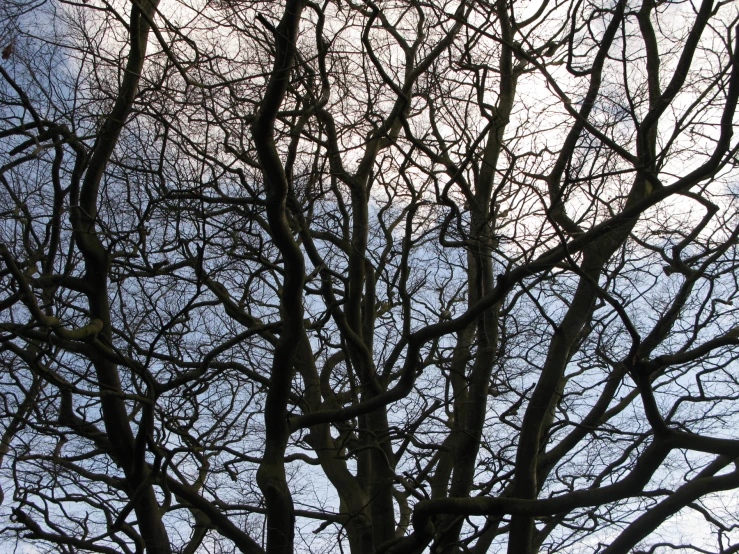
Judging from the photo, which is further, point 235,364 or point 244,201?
point 235,364

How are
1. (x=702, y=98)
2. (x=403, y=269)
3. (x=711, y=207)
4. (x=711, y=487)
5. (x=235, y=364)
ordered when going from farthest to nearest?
1. (x=235, y=364)
2. (x=403, y=269)
3. (x=711, y=207)
4. (x=702, y=98)
5. (x=711, y=487)

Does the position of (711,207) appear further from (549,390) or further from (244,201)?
(244,201)

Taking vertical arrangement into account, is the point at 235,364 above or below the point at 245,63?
below

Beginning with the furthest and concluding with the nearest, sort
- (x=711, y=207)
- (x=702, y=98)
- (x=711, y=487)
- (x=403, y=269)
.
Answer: (x=403, y=269) < (x=711, y=207) < (x=702, y=98) < (x=711, y=487)

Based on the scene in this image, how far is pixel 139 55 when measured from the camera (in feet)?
16.8

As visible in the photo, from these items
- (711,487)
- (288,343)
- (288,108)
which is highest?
(288,108)

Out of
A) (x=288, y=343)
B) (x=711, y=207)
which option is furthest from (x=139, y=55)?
(x=711, y=207)

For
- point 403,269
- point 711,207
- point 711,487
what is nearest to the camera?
point 711,487

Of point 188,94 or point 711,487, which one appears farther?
point 188,94

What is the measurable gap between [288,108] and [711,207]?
3.65 m

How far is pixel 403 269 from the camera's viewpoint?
5594 mm

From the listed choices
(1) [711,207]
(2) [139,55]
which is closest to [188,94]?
(2) [139,55]

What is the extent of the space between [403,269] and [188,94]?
2.27 m

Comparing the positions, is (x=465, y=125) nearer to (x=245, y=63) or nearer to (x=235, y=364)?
(x=245, y=63)
